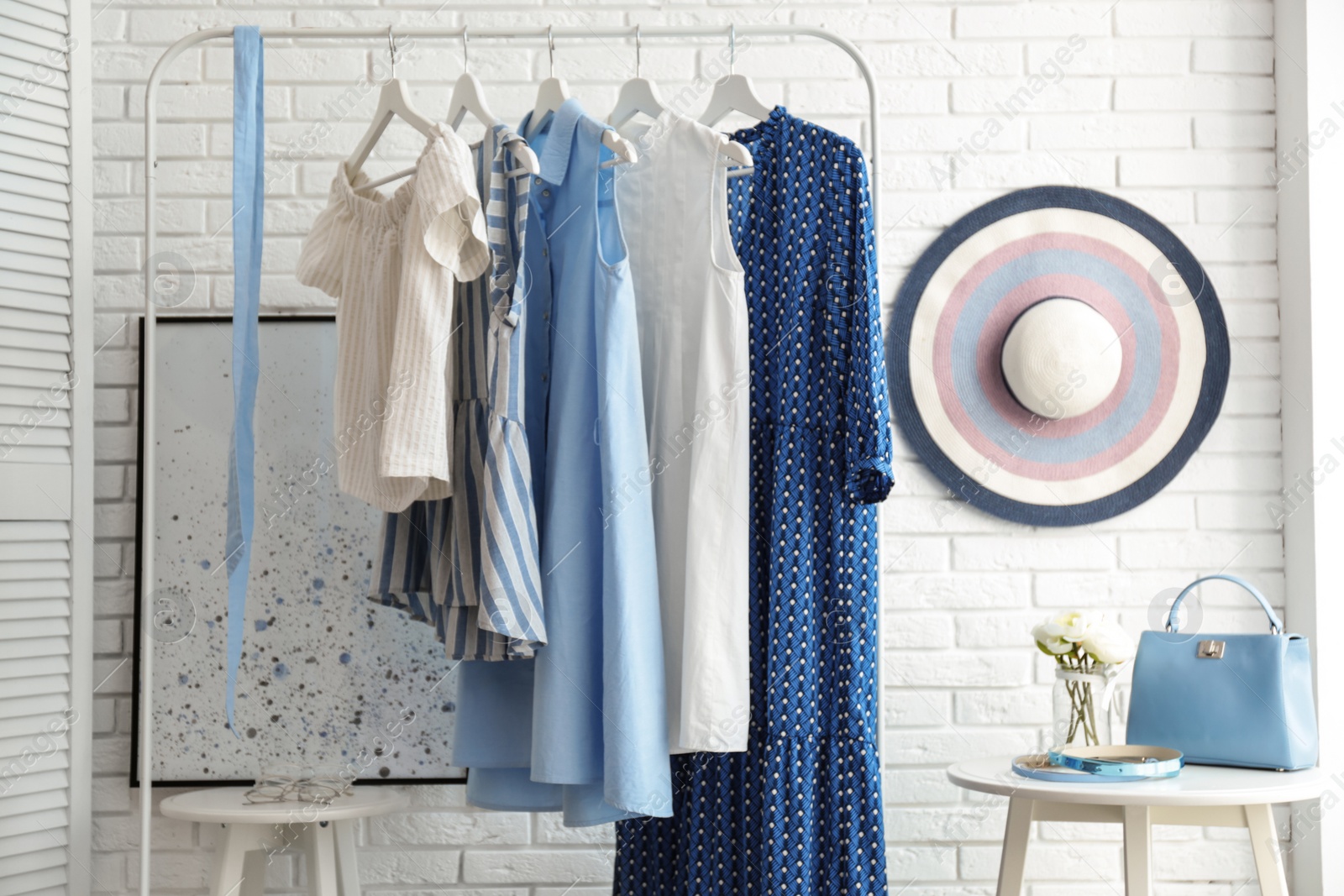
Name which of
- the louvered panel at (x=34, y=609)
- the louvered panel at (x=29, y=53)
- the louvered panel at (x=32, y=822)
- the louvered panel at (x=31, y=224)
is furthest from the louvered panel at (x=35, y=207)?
the louvered panel at (x=32, y=822)

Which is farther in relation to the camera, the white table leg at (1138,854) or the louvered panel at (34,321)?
the louvered panel at (34,321)

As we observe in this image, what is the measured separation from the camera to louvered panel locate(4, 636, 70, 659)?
179cm

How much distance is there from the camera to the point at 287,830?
1680 mm

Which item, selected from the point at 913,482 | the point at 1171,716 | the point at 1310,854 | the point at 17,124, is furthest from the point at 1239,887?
the point at 17,124

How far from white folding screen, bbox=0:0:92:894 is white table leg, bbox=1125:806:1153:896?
171 cm

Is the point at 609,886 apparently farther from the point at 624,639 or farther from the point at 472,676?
the point at 624,639

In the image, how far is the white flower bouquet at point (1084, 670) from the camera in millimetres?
1611

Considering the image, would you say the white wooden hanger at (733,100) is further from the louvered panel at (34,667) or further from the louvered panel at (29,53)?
the louvered panel at (34,667)

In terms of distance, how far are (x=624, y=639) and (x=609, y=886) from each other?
0.87m

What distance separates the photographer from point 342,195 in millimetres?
1521

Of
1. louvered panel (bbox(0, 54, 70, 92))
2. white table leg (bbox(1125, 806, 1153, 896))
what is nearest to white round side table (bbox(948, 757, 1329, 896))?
white table leg (bbox(1125, 806, 1153, 896))

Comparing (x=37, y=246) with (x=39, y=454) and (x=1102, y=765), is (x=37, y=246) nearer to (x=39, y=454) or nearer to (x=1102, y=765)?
(x=39, y=454)

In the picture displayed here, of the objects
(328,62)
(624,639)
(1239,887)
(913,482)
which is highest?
(328,62)

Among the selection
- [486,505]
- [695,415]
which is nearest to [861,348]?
[695,415]
